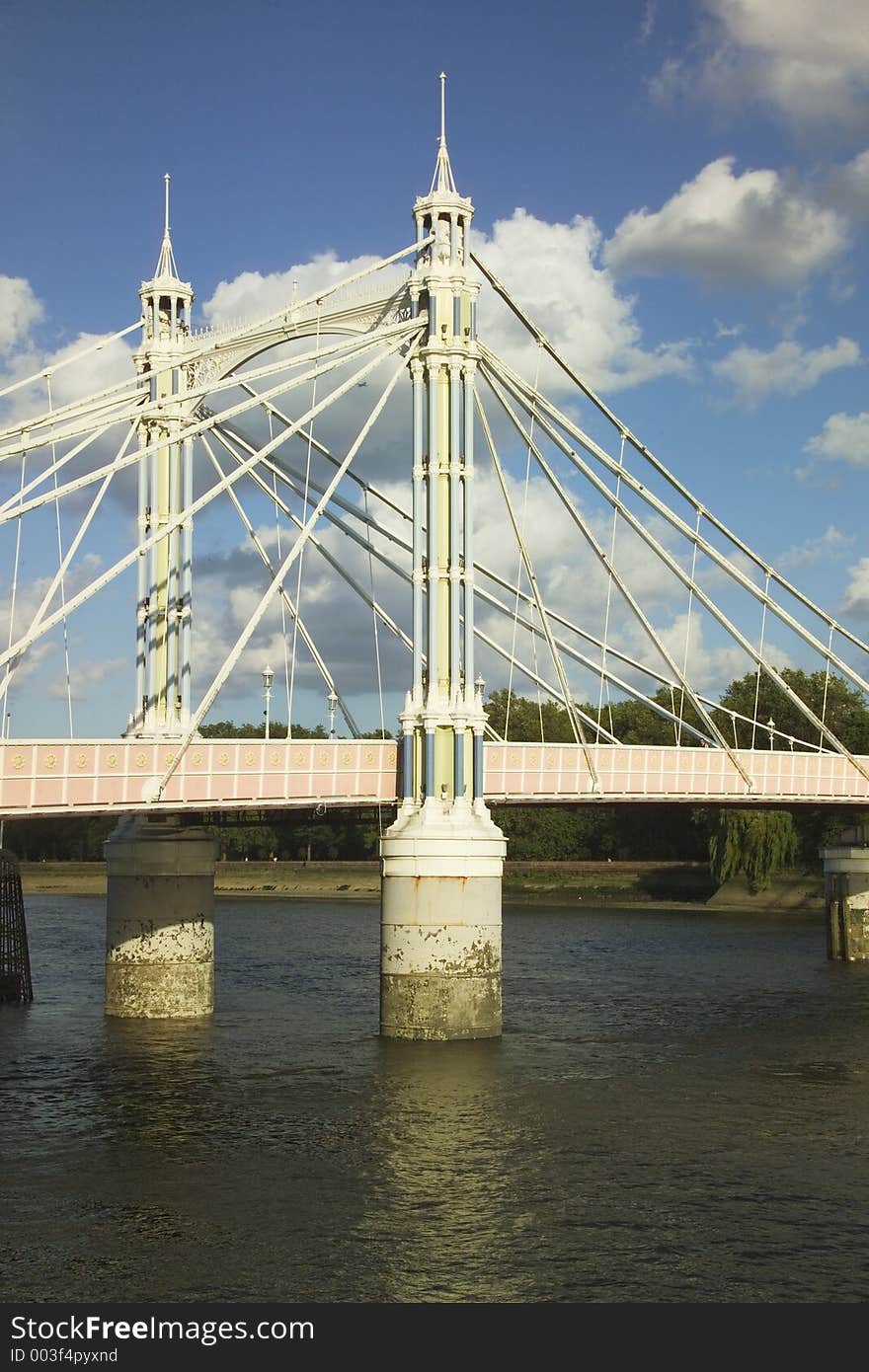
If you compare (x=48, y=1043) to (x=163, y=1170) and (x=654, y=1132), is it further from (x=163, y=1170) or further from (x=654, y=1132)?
(x=654, y=1132)

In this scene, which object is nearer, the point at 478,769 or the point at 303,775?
the point at 303,775

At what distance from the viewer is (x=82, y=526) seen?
142 ft

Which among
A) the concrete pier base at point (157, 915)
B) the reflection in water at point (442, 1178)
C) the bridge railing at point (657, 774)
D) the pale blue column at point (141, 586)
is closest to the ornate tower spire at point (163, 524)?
the pale blue column at point (141, 586)

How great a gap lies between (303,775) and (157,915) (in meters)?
7.50

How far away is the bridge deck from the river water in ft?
→ 21.6

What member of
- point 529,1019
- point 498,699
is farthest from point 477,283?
point 498,699

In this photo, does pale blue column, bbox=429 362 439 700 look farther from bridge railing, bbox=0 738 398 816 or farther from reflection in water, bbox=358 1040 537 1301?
reflection in water, bbox=358 1040 537 1301

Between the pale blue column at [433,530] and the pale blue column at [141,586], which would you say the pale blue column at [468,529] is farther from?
the pale blue column at [141,586]

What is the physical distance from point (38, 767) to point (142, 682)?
11947mm

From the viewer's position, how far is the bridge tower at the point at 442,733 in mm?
41688

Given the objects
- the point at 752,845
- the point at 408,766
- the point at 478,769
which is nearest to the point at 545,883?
the point at 752,845

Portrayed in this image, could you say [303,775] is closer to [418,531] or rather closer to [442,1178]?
[418,531]

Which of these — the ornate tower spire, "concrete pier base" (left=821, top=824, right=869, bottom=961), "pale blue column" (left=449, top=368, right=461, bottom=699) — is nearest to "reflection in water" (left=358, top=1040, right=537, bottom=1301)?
"pale blue column" (left=449, top=368, right=461, bottom=699)

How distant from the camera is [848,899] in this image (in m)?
72.2
